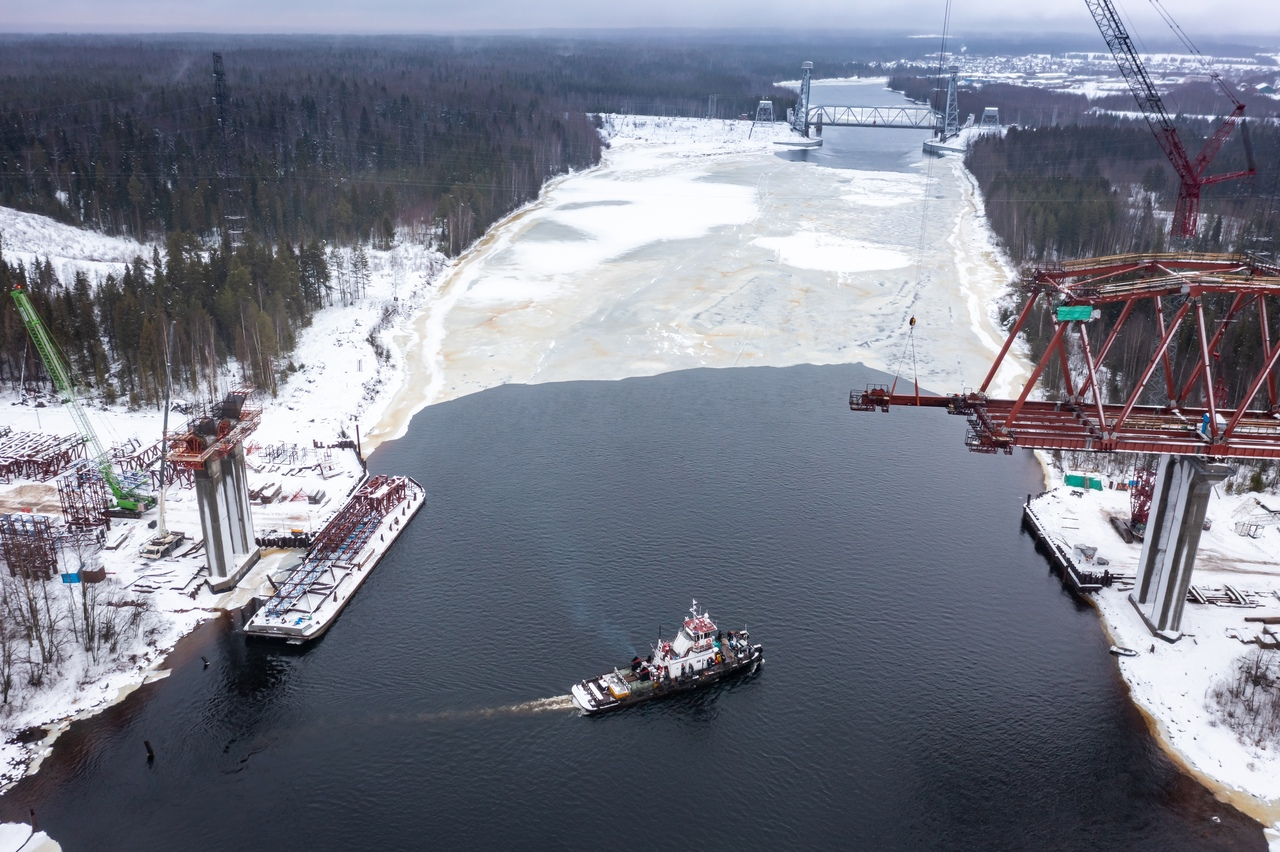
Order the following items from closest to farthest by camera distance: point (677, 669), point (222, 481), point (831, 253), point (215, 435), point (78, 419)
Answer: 1. point (677, 669)
2. point (215, 435)
3. point (222, 481)
4. point (78, 419)
5. point (831, 253)

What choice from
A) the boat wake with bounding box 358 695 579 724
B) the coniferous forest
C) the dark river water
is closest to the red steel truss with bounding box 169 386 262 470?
the dark river water

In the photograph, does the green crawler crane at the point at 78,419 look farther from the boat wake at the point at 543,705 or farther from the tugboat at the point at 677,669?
the tugboat at the point at 677,669

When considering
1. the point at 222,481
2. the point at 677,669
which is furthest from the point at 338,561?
the point at 677,669

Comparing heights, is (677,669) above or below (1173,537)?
below

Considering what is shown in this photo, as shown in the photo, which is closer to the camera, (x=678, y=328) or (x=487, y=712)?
(x=487, y=712)

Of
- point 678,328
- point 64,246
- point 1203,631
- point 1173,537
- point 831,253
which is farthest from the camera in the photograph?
point 831,253

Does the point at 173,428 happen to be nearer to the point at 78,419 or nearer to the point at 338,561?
the point at 78,419
